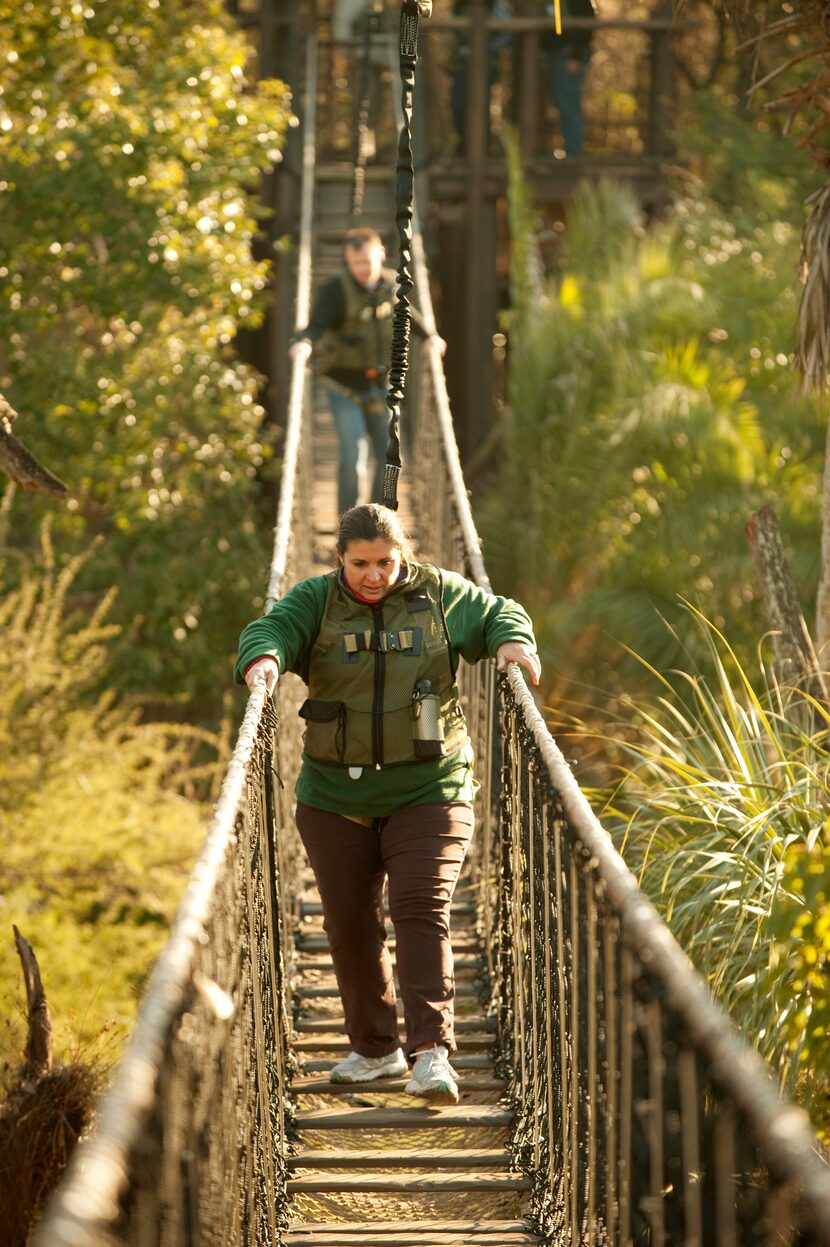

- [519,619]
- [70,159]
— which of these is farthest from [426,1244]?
[70,159]

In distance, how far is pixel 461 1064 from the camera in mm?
4027

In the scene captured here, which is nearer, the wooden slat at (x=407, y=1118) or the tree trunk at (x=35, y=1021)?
the wooden slat at (x=407, y=1118)

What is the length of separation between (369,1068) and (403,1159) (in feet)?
0.78

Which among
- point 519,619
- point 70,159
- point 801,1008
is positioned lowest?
point 801,1008

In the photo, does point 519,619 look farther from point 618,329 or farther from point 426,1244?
point 618,329

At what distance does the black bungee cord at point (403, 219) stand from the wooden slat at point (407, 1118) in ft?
5.12

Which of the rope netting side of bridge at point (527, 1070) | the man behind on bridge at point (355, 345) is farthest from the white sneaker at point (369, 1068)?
the man behind on bridge at point (355, 345)

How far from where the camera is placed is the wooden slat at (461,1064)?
4004 mm

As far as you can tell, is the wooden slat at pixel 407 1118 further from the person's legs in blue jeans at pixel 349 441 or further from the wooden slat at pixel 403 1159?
the person's legs in blue jeans at pixel 349 441

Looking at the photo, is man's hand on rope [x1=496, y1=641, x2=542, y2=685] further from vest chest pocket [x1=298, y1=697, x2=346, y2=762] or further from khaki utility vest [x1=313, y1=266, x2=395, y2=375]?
khaki utility vest [x1=313, y1=266, x2=395, y2=375]

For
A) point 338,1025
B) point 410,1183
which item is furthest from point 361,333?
point 410,1183

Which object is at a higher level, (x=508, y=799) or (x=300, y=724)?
(x=300, y=724)

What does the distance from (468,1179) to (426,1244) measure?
22 centimetres

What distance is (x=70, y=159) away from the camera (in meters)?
9.55
